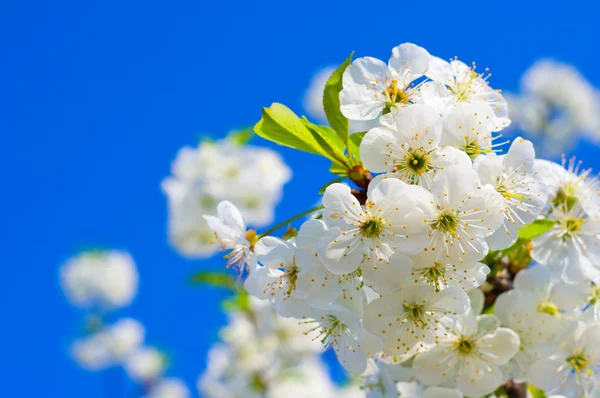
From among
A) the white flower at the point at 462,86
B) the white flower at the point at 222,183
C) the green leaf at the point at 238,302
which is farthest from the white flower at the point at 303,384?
the white flower at the point at 462,86

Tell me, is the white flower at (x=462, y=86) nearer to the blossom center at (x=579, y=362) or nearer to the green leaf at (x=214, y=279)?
the blossom center at (x=579, y=362)

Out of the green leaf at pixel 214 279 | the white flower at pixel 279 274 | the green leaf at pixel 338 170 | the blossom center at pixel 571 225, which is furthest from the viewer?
the green leaf at pixel 214 279

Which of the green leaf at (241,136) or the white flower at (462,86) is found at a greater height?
the green leaf at (241,136)

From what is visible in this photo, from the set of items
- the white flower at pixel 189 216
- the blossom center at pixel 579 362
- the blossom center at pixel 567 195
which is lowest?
the blossom center at pixel 579 362

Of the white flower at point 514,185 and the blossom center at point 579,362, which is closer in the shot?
the white flower at point 514,185

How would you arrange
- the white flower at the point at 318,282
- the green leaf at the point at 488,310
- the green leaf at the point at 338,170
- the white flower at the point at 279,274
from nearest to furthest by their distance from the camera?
the white flower at the point at 318,282 → the white flower at the point at 279,274 → the green leaf at the point at 338,170 → the green leaf at the point at 488,310

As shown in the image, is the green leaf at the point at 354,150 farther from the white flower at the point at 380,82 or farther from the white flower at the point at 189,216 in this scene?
the white flower at the point at 189,216

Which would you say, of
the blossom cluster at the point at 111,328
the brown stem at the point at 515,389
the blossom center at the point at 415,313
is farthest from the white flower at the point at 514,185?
the blossom cluster at the point at 111,328

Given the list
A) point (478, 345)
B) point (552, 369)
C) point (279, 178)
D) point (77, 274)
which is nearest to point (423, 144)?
point (478, 345)
